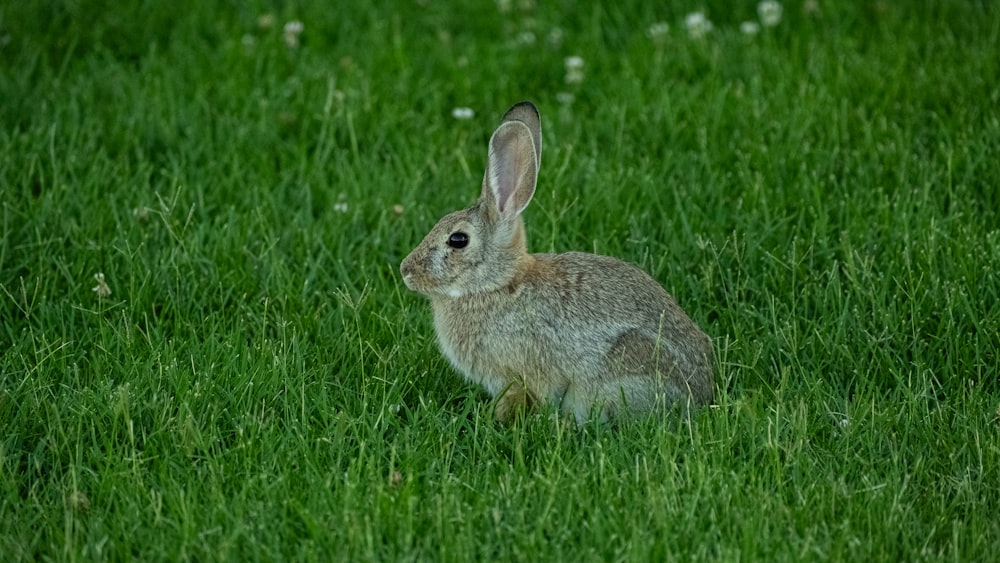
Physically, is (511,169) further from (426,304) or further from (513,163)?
(426,304)

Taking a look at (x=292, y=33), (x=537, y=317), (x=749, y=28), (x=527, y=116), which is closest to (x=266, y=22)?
(x=292, y=33)

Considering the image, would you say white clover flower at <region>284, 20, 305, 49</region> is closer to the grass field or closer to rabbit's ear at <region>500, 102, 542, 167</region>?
the grass field

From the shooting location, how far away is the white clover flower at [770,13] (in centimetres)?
743

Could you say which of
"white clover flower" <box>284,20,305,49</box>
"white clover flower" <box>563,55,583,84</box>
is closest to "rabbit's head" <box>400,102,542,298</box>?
"white clover flower" <box>563,55,583,84</box>

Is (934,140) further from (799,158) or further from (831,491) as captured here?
(831,491)

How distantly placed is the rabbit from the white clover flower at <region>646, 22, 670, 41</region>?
2734 millimetres

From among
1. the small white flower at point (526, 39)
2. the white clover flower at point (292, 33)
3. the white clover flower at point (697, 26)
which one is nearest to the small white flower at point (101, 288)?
the white clover flower at point (292, 33)

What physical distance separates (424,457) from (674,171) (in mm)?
2394

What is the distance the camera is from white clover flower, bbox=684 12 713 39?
24.0 feet

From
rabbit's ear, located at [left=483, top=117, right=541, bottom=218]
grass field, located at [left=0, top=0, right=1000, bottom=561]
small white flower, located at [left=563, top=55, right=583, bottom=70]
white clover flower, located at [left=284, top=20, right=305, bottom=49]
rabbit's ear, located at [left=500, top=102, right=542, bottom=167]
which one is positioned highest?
rabbit's ear, located at [left=500, top=102, right=542, bottom=167]

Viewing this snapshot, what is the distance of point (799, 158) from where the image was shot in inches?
237

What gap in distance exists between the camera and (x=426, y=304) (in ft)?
17.4

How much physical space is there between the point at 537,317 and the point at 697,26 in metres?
3.31

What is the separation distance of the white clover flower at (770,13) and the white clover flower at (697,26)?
30 centimetres
